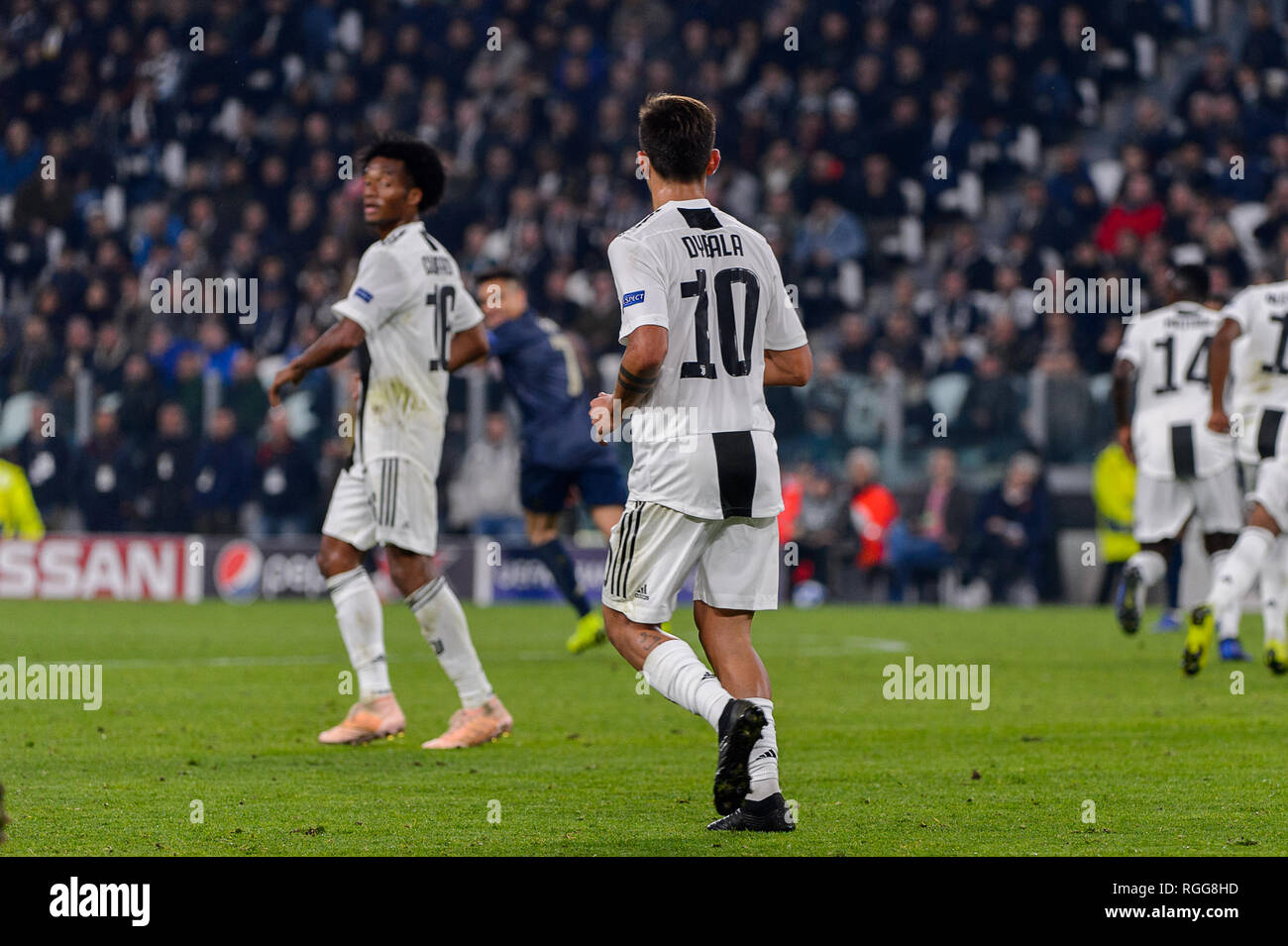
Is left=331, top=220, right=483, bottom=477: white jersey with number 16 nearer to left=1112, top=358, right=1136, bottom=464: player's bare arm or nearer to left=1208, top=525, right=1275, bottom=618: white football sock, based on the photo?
left=1208, top=525, right=1275, bottom=618: white football sock

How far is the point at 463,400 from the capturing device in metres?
18.4

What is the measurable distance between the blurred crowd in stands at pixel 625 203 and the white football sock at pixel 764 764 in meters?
12.7

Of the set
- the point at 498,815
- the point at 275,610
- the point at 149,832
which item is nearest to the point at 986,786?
the point at 498,815

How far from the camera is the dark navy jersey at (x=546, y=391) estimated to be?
11695mm

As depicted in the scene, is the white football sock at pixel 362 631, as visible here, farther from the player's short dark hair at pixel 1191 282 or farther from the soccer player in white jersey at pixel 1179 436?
the player's short dark hair at pixel 1191 282

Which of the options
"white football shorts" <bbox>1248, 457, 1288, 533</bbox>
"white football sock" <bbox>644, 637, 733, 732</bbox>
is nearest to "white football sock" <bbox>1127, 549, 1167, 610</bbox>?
"white football shorts" <bbox>1248, 457, 1288, 533</bbox>

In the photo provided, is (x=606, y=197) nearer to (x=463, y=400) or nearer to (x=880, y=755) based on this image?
(x=463, y=400)

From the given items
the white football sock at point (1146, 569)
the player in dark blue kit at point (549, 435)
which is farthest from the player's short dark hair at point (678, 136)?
the white football sock at point (1146, 569)

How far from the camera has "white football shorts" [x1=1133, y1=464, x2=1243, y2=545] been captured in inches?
469

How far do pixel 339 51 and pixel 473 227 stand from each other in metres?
4.66

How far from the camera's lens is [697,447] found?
17.2 feet

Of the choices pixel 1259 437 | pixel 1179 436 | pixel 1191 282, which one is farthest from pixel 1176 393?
pixel 1259 437

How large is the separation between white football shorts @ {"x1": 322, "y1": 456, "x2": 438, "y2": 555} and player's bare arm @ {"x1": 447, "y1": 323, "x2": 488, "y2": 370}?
0.50m

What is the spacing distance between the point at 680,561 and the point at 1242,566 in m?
5.78
